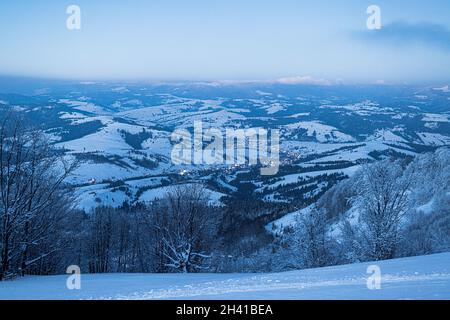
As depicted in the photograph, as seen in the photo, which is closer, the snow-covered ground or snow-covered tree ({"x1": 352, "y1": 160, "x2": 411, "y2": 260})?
the snow-covered ground

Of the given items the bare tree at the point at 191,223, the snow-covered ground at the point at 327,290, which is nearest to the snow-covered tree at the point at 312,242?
the bare tree at the point at 191,223

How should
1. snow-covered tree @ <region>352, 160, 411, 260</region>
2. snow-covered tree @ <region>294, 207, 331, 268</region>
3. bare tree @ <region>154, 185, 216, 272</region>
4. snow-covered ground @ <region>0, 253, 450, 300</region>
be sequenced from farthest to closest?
1. snow-covered tree @ <region>294, 207, 331, 268</region>
2. bare tree @ <region>154, 185, 216, 272</region>
3. snow-covered tree @ <region>352, 160, 411, 260</region>
4. snow-covered ground @ <region>0, 253, 450, 300</region>

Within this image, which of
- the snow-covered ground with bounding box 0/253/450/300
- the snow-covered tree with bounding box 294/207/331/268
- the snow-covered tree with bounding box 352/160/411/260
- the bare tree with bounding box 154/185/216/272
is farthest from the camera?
the snow-covered tree with bounding box 294/207/331/268

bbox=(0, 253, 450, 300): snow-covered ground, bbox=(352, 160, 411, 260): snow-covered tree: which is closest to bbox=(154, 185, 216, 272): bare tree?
bbox=(352, 160, 411, 260): snow-covered tree

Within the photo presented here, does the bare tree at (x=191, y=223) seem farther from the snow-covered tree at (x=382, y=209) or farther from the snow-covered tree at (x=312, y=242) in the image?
the snow-covered tree at (x=382, y=209)

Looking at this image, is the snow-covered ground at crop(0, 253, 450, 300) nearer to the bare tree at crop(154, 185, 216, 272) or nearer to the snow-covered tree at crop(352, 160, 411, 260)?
the snow-covered tree at crop(352, 160, 411, 260)

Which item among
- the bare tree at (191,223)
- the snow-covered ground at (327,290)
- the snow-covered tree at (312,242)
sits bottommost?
the snow-covered tree at (312,242)

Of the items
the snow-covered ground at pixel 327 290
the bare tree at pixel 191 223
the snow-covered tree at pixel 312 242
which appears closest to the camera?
the snow-covered ground at pixel 327 290
